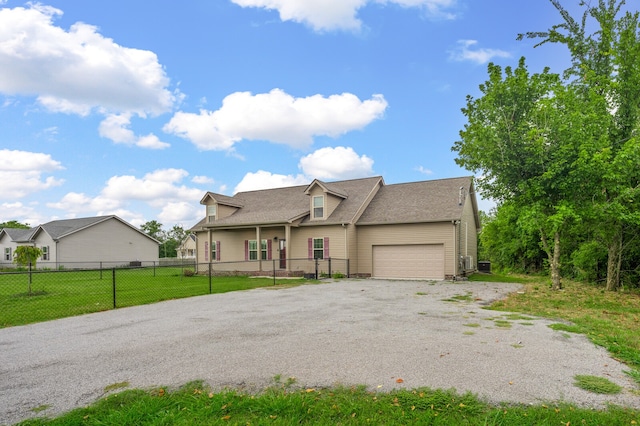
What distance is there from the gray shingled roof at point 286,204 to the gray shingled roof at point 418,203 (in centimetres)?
93

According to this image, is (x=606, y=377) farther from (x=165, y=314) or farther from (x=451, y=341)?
(x=165, y=314)

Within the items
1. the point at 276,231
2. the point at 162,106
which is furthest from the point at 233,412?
the point at 276,231

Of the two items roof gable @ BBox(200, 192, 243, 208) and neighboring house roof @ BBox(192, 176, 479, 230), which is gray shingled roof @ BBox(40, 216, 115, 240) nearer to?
neighboring house roof @ BBox(192, 176, 479, 230)

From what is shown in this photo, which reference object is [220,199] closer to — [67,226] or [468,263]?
[468,263]

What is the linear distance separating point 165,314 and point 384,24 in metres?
13.2

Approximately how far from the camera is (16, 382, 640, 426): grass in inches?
126

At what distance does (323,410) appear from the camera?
3.37 metres

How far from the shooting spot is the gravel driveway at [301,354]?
4.01m

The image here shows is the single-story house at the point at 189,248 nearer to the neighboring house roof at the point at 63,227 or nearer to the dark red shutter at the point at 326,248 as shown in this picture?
the neighboring house roof at the point at 63,227

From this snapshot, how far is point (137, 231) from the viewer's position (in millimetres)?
37562

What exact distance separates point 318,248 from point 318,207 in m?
2.33

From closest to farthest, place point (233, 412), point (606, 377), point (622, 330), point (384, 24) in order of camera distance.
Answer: point (233, 412) → point (606, 377) → point (622, 330) → point (384, 24)

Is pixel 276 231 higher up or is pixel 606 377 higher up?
pixel 276 231

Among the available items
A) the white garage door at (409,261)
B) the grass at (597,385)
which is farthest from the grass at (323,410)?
the white garage door at (409,261)
